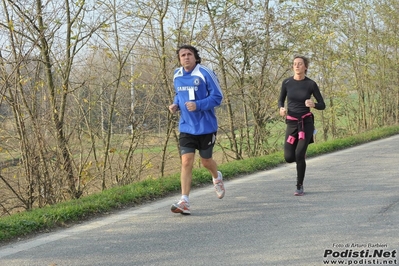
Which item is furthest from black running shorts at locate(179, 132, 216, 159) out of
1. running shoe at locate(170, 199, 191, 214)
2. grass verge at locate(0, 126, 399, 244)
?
grass verge at locate(0, 126, 399, 244)

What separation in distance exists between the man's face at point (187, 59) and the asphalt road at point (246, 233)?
167 cm

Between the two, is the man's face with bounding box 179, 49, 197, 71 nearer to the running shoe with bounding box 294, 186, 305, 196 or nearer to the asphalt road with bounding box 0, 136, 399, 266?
the asphalt road with bounding box 0, 136, 399, 266

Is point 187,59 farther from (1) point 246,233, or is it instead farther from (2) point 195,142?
(1) point 246,233

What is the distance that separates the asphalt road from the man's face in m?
1.67

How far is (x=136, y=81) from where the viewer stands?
10.4 metres

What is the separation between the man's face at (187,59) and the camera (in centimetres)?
614

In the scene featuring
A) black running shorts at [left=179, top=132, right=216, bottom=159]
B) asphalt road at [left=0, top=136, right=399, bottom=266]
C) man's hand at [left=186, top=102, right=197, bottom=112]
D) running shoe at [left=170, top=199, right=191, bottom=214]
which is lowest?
asphalt road at [left=0, top=136, right=399, bottom=266]

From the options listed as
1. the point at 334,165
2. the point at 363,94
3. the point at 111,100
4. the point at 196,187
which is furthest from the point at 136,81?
the point at 363,94

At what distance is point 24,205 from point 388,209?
191 inches

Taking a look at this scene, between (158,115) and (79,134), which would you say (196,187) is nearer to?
(79,134)

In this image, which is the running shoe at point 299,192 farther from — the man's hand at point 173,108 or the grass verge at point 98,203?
the man's hand at point 173,108

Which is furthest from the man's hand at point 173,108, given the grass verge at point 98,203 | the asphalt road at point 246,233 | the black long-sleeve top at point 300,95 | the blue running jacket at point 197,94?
the black long-sleeve top at point 300,95

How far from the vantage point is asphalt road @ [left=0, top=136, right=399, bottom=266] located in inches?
180

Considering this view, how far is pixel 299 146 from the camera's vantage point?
7359mm
